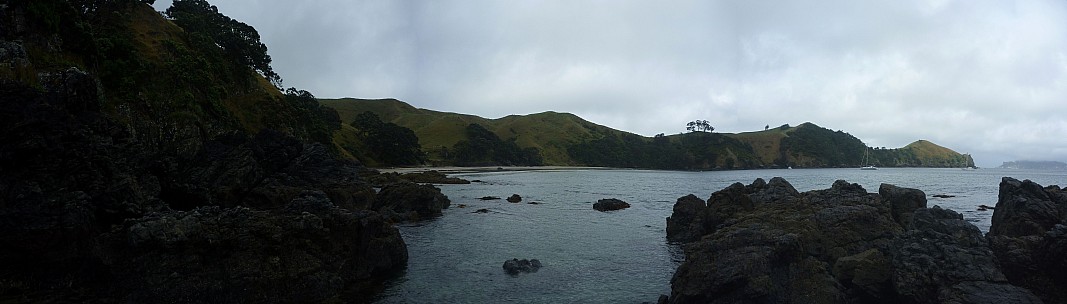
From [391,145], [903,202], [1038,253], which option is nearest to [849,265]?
[1038,253]

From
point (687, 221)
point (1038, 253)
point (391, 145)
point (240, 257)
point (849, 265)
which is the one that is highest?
point (391, 145)

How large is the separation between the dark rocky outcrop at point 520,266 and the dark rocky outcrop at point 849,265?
29.3 feet

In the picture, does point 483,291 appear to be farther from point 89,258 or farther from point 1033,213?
point 1033,213

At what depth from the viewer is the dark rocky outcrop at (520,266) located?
2583cm

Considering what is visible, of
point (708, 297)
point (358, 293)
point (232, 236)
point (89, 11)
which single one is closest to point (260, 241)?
point (232, 236)

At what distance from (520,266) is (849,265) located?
609 inches

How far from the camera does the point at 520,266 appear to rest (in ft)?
86.0

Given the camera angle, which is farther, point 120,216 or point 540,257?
point 540,257

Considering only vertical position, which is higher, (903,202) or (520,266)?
(903,202)

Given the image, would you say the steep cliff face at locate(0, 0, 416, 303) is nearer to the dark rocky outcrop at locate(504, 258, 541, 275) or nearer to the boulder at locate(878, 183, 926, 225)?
the dark rocky outcrop at locate(504, 258, 541, 275)

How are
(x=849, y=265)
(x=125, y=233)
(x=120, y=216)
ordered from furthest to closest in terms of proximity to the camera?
1. (x=120, y=216)
2. (x=125, y=233)
3. (x=849, y=265)

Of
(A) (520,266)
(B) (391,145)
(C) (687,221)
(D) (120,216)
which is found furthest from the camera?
(B) (391,145)

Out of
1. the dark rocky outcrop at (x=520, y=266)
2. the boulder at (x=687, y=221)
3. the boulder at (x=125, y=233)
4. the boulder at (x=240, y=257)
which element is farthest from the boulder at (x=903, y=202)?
the boulder at (x=240, y=257)

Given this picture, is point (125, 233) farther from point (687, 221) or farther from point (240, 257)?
point (687, 221)
